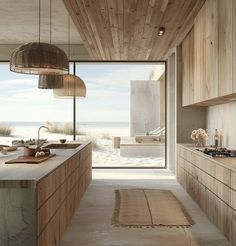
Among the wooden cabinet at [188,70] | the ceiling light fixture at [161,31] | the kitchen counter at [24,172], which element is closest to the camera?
the kitchen counter at [24,172]

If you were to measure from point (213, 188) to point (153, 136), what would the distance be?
5127 millimetres

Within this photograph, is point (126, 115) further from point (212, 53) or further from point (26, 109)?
point (212, 53)

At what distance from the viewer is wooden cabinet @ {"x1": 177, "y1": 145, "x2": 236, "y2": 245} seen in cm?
347

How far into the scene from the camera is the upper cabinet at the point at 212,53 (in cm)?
372

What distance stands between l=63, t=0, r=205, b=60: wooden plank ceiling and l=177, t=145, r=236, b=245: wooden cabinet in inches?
74.2

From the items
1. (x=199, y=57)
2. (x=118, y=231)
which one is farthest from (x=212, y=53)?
(x=118, y=231)

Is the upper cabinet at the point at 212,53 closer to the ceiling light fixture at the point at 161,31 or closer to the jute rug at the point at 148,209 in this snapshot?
the ceiling light fixture at the point at 161,31

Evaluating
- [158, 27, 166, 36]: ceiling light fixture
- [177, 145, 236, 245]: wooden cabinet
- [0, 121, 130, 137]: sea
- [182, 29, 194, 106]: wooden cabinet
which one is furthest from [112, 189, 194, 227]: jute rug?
[0, 121, 130, 137]: sea

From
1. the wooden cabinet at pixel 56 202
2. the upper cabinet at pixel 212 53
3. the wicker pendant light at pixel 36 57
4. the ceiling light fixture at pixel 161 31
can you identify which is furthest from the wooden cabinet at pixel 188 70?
the wicker pendant light at pixel 36 57

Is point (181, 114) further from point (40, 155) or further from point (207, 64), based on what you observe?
point (40, 155)

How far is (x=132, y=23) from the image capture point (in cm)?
541

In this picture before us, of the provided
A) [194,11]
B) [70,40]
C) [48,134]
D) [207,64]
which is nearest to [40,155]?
[207,64]

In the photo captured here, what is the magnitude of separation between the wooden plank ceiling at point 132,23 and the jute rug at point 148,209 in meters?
2.55

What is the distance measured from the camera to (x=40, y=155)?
150 inches
